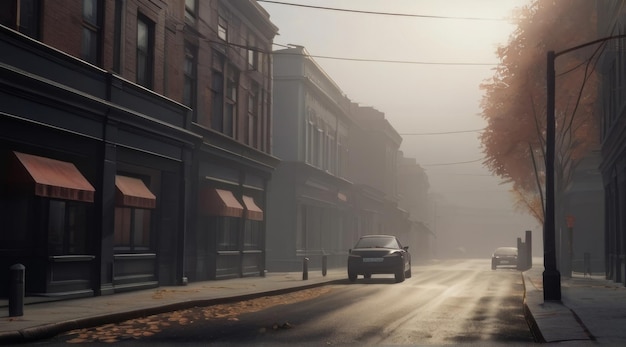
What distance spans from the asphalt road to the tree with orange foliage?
17.1 m

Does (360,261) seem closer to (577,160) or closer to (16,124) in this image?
(577,160)

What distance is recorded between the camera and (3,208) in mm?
18516

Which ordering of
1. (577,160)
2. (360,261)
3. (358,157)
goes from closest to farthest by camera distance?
(360,261), (577,160), (358,157)

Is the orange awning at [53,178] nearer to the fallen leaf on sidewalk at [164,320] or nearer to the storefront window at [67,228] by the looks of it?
the storefront window at [67,228]

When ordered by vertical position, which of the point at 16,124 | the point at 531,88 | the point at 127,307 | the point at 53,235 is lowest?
the point at 127,307

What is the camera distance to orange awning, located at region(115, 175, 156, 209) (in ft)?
73.5

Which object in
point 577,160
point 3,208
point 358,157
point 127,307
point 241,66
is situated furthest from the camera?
point 358,157

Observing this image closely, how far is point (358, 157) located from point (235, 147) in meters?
43.4

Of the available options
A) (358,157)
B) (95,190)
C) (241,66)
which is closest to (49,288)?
(95,190)

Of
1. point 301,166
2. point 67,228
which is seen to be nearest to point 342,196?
point 301,166

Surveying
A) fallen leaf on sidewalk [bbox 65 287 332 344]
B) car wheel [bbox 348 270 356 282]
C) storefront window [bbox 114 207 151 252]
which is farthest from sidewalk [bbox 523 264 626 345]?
car wheel [bbox 348 270 356 282]

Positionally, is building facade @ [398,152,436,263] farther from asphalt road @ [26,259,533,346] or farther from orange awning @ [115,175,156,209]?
asphalt road @ [26,259,533,346]

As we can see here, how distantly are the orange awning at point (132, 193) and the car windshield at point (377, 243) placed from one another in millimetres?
11394

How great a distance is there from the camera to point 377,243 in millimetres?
33750
